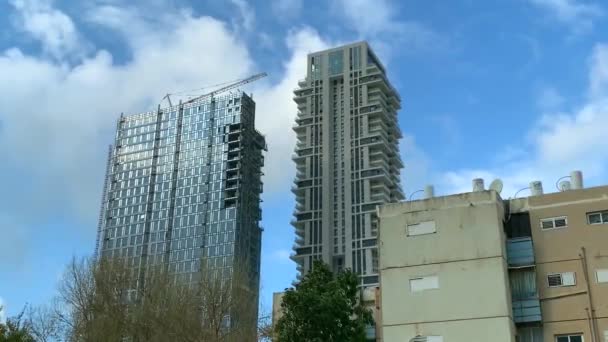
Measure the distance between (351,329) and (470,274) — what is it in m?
5.77

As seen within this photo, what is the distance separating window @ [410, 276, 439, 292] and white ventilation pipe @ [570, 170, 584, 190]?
312 inches

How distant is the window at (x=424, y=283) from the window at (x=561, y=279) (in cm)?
481

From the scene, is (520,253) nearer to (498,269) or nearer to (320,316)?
(498,269)

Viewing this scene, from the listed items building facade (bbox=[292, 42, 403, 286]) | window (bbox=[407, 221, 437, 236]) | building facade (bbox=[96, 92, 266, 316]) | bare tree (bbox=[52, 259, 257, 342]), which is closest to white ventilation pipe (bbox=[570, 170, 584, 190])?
window (bbox=[407, 221, 437, 236])

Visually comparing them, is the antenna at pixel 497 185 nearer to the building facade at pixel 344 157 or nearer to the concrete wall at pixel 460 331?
the concrete wall at pixel 460 331

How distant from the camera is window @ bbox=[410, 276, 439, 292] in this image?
3272cm

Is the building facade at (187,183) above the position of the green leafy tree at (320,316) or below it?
above

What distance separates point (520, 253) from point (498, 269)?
5.37 feet

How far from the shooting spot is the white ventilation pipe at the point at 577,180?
3403 cm

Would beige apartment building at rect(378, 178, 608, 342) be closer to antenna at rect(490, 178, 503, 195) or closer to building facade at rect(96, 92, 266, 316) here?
antenna at rect(490, 178, 503, 195)

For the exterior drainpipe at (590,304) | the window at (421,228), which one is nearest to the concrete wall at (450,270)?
the window at (421,228)

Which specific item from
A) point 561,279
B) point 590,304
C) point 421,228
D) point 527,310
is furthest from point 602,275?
point 421,228

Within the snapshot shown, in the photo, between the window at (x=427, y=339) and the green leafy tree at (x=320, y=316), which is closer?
the green leafy tree at (x=320, y=316)

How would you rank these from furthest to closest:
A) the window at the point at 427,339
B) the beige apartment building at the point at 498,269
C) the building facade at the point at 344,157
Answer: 1. the building facade at the point at 344,157
2. the window at the point at 427,339
3. the beige apartment building at the point at 498,269
